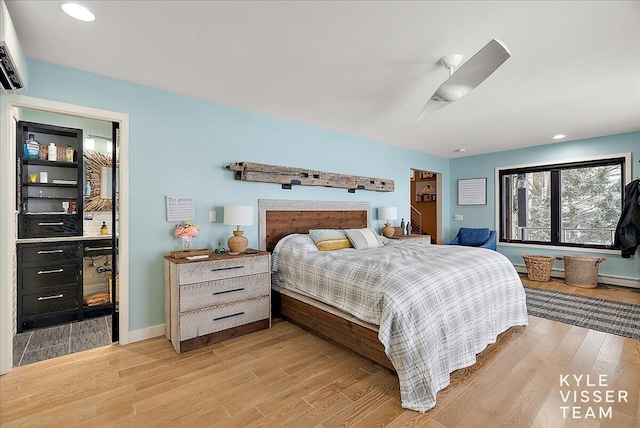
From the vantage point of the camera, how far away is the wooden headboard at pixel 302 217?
370 centimetres

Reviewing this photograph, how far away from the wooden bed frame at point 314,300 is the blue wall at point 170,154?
0.51ft

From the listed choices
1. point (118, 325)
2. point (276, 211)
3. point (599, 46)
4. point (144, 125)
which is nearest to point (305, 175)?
point (276, 211)

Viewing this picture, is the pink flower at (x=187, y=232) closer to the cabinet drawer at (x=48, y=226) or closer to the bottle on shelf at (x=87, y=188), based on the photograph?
the cabinet drawer at (x=48, y=226)

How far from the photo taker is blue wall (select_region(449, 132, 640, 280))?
4566mm

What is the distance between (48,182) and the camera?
11.3ft

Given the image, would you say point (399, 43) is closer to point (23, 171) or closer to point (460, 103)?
point (460, 103)

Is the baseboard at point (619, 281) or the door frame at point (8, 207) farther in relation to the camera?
the baseboard at point (619, 281)

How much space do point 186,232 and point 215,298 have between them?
0.69 m

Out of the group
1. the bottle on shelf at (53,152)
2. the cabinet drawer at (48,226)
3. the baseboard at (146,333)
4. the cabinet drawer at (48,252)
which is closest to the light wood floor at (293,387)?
the baseboard at (146,333)

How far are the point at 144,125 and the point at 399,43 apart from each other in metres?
2.36

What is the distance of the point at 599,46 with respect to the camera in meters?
2.19

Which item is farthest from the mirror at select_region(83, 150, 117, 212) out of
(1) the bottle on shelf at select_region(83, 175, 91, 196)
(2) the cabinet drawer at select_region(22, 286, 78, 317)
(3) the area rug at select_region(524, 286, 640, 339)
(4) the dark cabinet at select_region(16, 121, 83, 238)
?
(3) the area rug at select_region(524, 286, 640, 339)

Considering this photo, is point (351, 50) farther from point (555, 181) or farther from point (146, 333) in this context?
point (555, 181)

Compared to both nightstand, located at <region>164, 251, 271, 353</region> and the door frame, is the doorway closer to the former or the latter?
nightstand, located at <region>164, 251, 271, 353</region>
